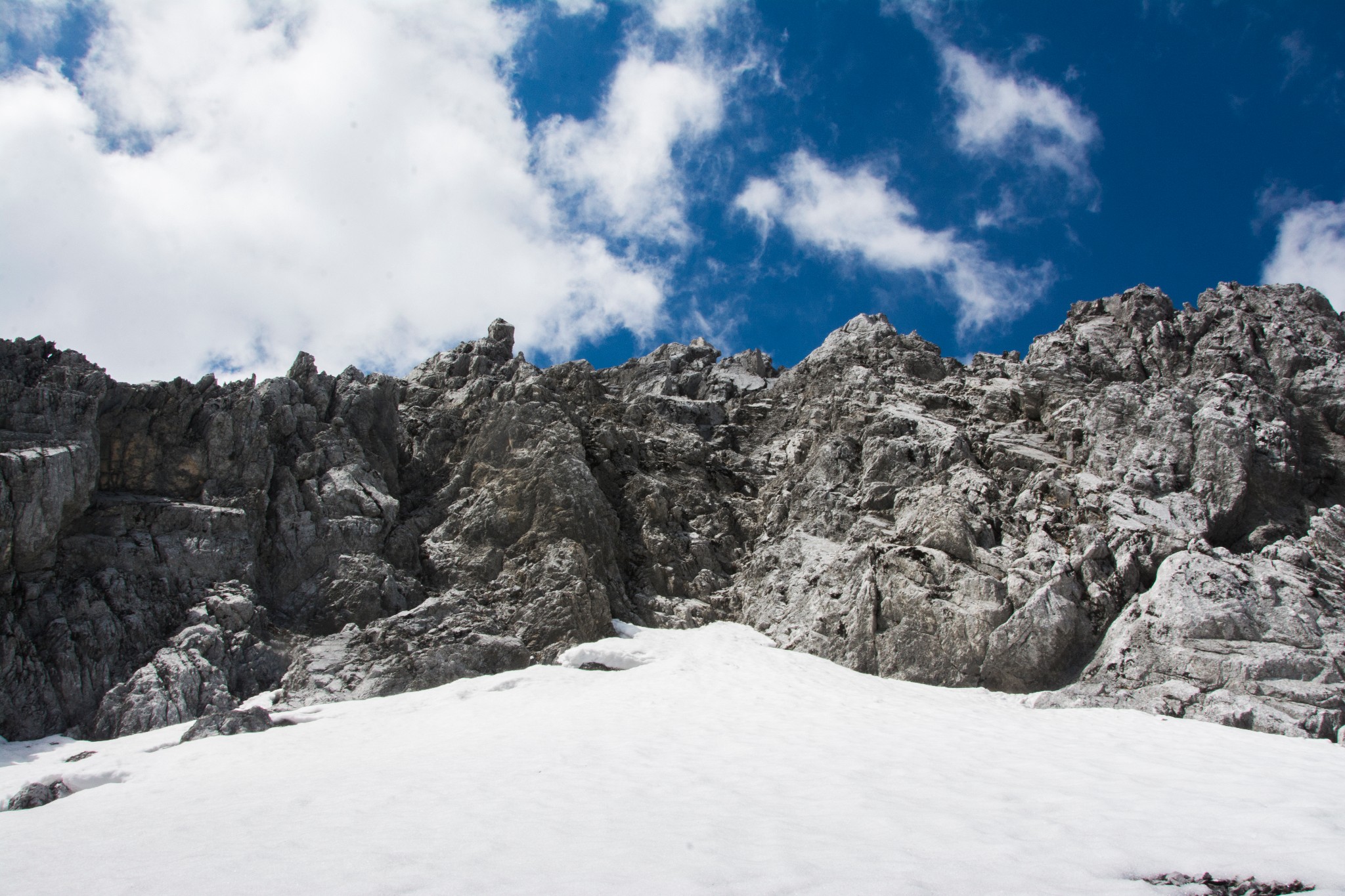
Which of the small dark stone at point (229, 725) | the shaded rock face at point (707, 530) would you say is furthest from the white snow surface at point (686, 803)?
the shaded rock face at point (707, 530)

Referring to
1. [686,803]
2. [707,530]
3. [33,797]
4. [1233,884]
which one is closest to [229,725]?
[33,797]

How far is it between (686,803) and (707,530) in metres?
22.1

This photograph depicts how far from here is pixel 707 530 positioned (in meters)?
31.1

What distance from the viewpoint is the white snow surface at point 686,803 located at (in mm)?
6648

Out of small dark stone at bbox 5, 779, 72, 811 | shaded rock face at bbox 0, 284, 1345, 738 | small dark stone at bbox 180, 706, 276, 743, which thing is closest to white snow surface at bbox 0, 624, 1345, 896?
small dark stone at bbox 180, 706, 276, 743

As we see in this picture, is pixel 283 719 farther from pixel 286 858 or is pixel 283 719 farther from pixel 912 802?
pixel 912 802

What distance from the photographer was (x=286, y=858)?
7.22 metres

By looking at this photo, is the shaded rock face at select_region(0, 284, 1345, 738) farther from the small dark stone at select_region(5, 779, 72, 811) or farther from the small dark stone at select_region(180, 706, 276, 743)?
the small dark stone at select_region(5, 779, 72, 811)

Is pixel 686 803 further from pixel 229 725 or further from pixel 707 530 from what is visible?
pixel 707 530

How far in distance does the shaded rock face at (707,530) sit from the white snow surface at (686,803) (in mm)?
2511

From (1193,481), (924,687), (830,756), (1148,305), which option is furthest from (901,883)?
(1148,305)

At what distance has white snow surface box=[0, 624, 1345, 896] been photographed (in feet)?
21.8

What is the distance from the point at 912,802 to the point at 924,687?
33.8ft

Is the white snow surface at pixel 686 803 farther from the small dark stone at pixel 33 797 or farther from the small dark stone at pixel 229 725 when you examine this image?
the small dark stone at pixel 33 797
